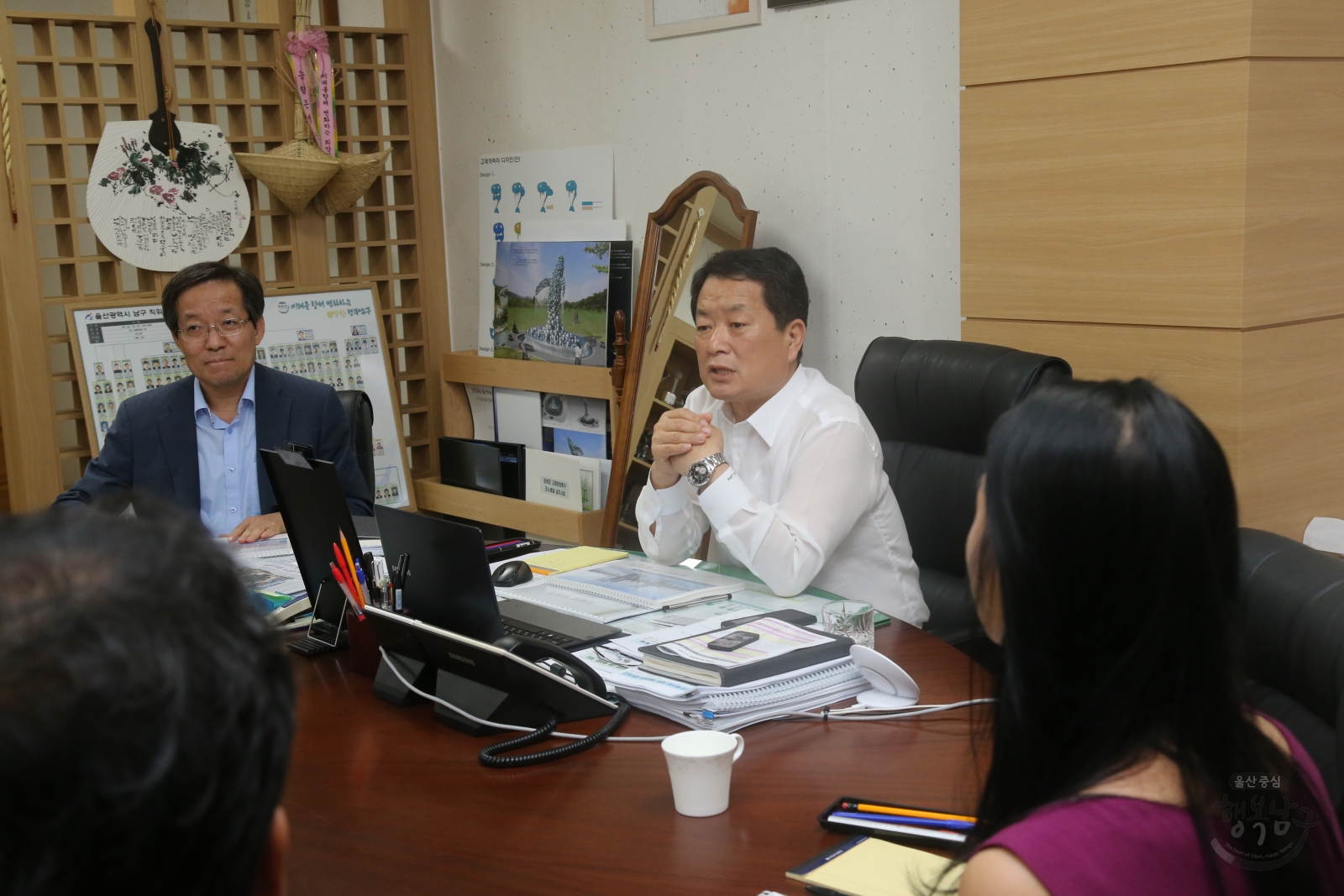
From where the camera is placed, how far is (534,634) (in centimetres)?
183

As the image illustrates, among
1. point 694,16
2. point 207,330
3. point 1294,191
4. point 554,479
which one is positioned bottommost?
point 554,479

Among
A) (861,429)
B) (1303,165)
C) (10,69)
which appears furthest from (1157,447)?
(10,69)

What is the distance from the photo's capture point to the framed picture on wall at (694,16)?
11.8 feet

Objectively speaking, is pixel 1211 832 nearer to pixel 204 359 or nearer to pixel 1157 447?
pixel 1157 447

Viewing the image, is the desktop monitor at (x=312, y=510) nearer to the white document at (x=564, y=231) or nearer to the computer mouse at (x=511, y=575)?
the computer mouse at (x=511, y=575)

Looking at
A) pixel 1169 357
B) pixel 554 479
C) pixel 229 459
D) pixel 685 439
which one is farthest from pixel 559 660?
pixel 554 479

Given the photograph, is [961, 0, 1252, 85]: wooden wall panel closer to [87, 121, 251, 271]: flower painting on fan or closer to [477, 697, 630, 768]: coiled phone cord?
[477, 697, 630, 768]: coiled phone cord

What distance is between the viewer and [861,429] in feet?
7.67

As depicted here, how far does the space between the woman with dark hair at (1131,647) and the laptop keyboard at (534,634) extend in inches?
37.3

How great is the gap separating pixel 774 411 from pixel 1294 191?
1085 mm

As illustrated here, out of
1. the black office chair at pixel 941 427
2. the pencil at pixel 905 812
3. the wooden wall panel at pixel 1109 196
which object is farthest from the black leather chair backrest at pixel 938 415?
the pencil at pixel 905 812

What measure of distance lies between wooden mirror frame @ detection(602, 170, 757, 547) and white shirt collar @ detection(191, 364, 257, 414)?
1212 millimetres

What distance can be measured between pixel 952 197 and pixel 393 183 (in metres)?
2.29

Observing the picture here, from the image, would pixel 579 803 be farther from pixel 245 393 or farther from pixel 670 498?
pixel 245 393
